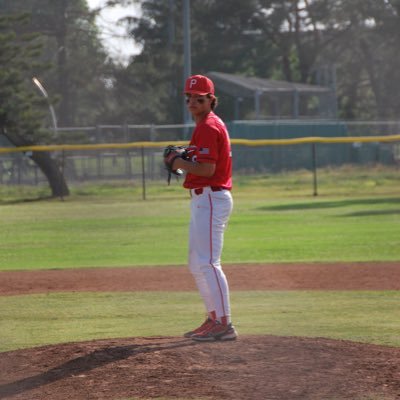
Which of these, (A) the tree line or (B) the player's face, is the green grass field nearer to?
(B) the player's face

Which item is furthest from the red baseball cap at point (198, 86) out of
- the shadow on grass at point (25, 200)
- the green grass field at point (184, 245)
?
the shadow on grass at point (25, 200)

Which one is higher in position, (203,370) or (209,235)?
(209,235)

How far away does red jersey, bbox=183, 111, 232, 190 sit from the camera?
22.2ft

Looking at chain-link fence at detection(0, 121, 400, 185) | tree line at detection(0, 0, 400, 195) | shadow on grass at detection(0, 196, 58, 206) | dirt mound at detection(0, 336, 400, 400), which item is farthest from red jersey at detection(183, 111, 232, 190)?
tree line at detection(0, 0, 400, 195)

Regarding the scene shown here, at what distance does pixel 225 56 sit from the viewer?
52844mm

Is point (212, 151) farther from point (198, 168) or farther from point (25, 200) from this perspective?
point (25, 200)

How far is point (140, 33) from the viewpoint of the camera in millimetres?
49844

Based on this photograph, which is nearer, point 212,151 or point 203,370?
point 203,370

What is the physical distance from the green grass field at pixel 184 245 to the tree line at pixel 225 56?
14.1 m

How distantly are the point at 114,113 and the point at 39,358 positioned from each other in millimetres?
48390

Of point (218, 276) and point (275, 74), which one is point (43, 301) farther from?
point (275, 74)

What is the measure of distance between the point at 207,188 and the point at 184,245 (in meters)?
9.42

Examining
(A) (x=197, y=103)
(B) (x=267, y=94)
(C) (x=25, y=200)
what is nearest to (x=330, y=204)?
(C) (x=25, y=200)

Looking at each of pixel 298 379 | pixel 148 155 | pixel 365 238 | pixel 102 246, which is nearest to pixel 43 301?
pixel 298 379
